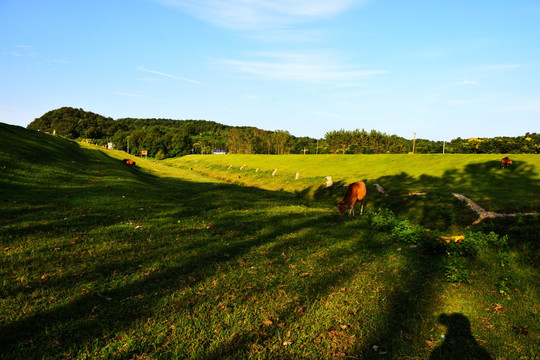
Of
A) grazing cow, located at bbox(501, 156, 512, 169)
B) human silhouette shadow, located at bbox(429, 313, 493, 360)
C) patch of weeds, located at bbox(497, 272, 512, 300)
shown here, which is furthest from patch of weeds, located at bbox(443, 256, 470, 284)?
grazing cow, located at bbox(501, 156, 512, 169)

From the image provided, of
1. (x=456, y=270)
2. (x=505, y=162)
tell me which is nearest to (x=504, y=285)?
(x=456, y=270)

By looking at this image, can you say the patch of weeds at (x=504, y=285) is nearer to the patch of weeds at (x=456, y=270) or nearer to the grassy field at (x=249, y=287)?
the grassy field at (x=249, y=287)

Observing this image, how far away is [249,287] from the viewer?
7930 mm

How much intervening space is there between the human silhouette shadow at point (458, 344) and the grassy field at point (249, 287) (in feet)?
0.11

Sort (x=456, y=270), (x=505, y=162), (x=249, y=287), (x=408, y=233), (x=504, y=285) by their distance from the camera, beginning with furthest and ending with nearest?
(x=505, y=162) < (x=408, y=233) < (x=456, y=270) < (x=504, y=285) < (x=249, y=287)

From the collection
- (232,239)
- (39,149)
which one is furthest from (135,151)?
(232,239)

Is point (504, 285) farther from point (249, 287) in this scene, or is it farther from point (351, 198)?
point (351, 198)

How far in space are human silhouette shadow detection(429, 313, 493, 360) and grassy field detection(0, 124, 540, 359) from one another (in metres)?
0.03

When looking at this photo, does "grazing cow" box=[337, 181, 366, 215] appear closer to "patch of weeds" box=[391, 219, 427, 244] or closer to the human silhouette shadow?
"patch of weeds" box=[391, 219, 427, 244]

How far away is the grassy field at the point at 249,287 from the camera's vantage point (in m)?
5.68

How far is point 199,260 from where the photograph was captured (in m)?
9.59

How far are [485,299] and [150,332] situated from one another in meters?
9.28

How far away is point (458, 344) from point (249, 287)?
520cm

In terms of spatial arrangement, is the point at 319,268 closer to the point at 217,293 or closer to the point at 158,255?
the point at 217,293
